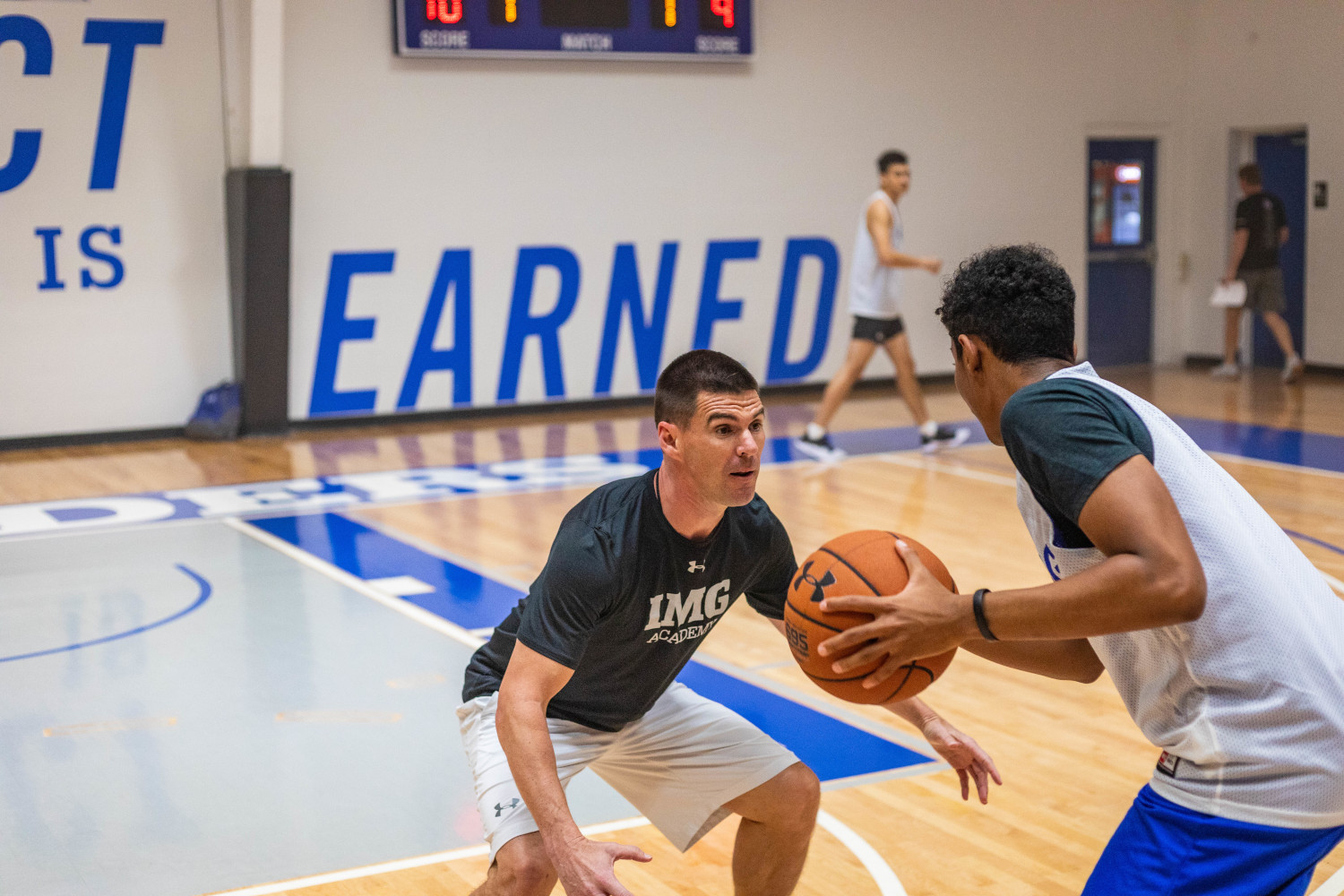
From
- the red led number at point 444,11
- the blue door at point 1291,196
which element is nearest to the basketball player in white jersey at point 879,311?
the red led number at point 444,11

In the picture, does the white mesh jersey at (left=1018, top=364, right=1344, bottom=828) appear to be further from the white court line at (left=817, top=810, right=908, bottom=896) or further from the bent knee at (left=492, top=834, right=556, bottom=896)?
the white court line at (left=817, top=810, right=908, bottom=896)

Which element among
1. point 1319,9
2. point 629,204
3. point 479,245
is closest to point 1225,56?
point 1319,9

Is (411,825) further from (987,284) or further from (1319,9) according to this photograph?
(1319,9)

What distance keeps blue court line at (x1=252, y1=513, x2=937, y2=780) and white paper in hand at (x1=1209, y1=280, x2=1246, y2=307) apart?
913cm

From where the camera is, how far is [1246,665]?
209cm

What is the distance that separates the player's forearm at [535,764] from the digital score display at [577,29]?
9.44m

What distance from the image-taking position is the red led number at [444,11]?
11.1m

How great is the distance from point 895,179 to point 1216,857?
788 centimetres

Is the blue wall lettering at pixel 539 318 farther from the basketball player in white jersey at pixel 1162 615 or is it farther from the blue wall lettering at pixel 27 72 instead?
the basketball player in white jersey at pixel 1162 615

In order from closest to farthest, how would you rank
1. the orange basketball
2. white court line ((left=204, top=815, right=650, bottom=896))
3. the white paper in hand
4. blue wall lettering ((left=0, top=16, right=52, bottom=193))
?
the orange basketball < white court line ((left=204, top=815, right=650, bottom=896)) < blue wall lettering ((left=0, top=16, right=52, bottom=193)) < the white paper in hand

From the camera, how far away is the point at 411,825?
385cm

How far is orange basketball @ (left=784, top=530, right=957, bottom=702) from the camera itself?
231cm

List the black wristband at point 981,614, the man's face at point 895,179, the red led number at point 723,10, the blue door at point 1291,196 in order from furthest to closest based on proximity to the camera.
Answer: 1. the blue door at point 1291,196
2. the red led number at point 723,10
3. the man's face at point 895,179
4. the black wristband at point 981,614

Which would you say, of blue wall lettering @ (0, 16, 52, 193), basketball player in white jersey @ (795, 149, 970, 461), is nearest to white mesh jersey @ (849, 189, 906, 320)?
basketball player in white jersey @ (795, 149, 970, 461)
